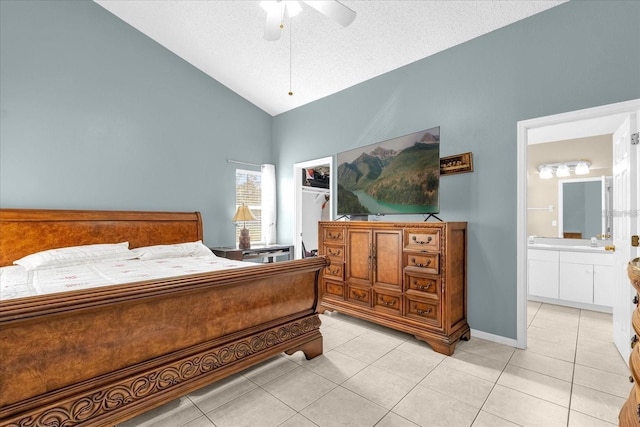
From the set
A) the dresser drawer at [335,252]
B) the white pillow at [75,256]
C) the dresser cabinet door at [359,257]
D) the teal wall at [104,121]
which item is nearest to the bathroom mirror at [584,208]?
the dresser cabinet door at [359,257]

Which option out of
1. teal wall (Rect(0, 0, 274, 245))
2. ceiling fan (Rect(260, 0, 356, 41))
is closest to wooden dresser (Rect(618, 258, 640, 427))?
ceiling fan (Rect(260, 0, 356, 41))

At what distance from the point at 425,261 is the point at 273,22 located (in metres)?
2.42

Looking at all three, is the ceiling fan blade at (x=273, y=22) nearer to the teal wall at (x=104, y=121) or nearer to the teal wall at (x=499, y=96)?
the teal wall at (x=499, y=96)

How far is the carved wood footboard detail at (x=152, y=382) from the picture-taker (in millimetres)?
1329

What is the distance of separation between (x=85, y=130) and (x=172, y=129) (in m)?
0.96

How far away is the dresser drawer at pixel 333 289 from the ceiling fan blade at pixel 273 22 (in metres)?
2.59

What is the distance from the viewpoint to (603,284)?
3.48 meters

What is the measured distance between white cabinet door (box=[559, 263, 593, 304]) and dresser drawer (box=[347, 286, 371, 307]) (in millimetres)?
2696

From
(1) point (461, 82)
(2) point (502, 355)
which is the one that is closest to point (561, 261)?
(2) point (502, 355)

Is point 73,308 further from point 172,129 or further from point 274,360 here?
point 172,129

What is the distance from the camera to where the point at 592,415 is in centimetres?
173

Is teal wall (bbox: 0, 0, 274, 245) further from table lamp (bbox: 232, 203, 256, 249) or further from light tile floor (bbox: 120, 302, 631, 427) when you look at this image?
light tile floor (bbox: 120, 302, 631, 427)

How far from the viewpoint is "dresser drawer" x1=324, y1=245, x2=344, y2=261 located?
11.2 ft

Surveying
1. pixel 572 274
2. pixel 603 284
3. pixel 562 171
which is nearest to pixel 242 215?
pixel 572 274
